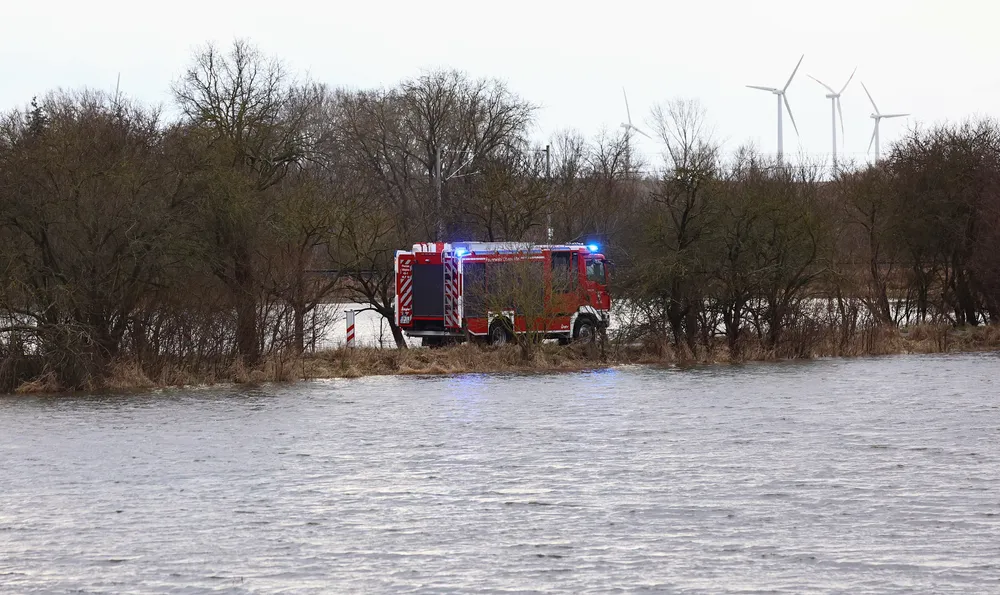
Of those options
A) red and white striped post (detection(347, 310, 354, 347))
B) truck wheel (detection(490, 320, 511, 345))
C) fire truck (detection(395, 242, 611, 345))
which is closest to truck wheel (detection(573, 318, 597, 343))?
fire truck (detection(395, 242, 611, 345))

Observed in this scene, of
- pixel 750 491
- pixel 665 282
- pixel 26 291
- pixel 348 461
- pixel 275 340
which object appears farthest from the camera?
pixel 665 282

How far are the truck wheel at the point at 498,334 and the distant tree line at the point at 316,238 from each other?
9.52ft

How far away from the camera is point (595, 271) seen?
116 ft

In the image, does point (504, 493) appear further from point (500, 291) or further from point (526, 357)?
point (526, 357)

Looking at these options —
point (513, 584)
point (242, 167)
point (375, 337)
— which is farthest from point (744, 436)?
point (375, 337)

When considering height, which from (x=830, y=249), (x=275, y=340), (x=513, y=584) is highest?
(x=830, y=249)

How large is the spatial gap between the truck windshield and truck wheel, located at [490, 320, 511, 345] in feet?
9.25

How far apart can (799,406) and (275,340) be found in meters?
11.7

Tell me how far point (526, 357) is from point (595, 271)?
12.8 feet

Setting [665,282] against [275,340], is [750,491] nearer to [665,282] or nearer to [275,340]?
[275,340]

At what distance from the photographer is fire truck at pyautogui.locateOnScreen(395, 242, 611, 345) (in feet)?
106

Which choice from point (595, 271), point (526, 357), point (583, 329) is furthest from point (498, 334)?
point (595, 271)

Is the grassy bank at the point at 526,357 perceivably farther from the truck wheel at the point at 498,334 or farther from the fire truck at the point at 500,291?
the fire truck at the point at 500,291

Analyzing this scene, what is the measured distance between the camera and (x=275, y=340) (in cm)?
3025
